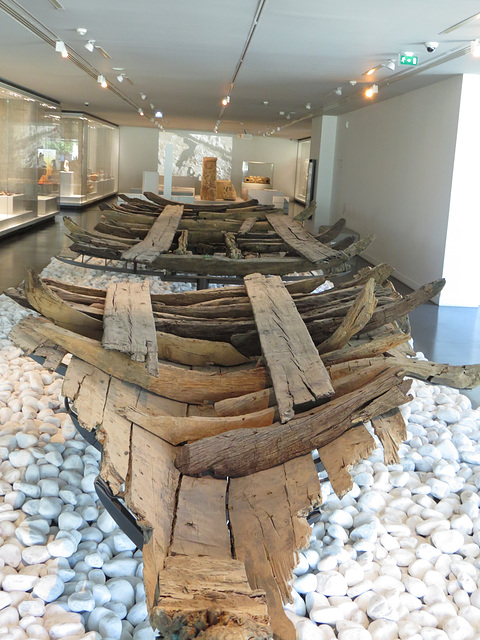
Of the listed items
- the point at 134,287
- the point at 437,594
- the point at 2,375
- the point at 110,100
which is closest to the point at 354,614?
the point at 437,594

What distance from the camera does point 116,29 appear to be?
7.10 m

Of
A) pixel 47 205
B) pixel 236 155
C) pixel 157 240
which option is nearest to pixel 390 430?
pixel 157 240

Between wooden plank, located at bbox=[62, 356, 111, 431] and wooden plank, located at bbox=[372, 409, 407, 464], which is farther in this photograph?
wooden plank, located at bbox=[372, 409, 407, 464]

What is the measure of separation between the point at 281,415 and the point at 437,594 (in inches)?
39.6

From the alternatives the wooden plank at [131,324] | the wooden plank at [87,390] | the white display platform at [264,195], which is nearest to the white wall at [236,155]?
the white display platform at [264,195]

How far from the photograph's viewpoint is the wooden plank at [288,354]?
9.27ft

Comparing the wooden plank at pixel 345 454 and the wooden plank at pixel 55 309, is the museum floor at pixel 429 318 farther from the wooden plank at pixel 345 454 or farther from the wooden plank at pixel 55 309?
the wooden plank at pixel 345 454

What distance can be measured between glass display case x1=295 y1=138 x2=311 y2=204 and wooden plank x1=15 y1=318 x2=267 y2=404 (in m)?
24.4

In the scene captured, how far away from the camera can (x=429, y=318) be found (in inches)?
314

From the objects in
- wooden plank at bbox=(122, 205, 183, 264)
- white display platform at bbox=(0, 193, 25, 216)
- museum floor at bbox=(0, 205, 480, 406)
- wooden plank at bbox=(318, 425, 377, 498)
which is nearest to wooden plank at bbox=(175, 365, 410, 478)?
wooden plank at bbox=(318, 425, 377, 498)

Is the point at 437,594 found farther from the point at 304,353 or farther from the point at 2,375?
the point at 2,375

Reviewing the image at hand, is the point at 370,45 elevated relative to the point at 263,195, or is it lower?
elevated

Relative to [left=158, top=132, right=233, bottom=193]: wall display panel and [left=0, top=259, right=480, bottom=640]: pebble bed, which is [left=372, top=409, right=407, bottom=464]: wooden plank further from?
[left=158, top=132, right=233, bottom=193]: wall display panel

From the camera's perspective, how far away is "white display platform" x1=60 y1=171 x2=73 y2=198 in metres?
19.2
